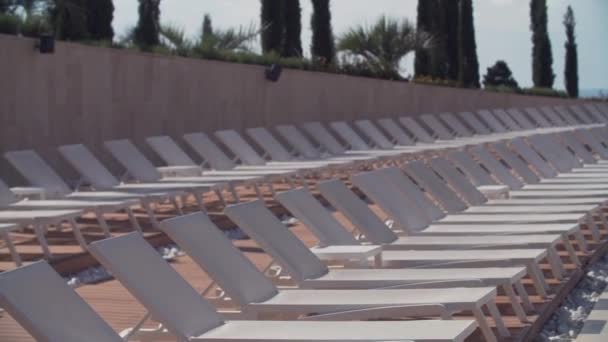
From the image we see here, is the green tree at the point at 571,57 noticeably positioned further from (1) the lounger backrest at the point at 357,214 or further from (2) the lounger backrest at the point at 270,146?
(1) the lounger backrest at the point at 357,214

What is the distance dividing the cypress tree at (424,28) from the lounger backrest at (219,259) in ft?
80.4

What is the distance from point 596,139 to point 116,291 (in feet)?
35.2

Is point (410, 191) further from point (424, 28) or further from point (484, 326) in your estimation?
point (424, 28)

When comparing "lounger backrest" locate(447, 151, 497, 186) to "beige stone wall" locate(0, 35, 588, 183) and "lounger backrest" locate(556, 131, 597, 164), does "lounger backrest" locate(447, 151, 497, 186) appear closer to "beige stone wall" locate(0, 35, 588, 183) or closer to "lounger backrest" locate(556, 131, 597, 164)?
"lounger backrest" locate(556, 131, 597, 164)

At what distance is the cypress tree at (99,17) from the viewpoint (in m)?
18.6

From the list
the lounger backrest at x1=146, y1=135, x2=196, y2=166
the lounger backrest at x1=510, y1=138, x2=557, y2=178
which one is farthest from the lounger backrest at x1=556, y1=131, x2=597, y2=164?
the lounger backrest at x1=146, y1=135, x2=196, y2=166

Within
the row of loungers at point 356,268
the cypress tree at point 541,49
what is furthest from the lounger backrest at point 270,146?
the cypress tree at point 541,49

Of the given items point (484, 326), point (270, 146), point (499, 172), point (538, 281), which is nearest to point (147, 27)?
point (270, 146)

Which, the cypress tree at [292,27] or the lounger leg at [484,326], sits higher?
the cypress tree at [292,27]

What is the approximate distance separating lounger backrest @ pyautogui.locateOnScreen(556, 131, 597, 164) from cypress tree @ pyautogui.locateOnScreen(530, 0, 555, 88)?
2190 cm

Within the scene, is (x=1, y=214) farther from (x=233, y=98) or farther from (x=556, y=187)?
(x=233, y=98)

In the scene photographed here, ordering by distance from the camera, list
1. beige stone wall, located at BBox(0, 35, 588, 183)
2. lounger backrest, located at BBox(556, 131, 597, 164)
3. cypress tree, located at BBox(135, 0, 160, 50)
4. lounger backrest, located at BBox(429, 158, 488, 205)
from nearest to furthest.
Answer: lounger backrest, located at BBox(429, 158, 488, 205), beige stone wall, located at BBox(0, 35, 588, 183), lounger backrest, located at BBox(556, 131, 597, 164), cypress tree, located at BBox(135, 0, 160, 50)

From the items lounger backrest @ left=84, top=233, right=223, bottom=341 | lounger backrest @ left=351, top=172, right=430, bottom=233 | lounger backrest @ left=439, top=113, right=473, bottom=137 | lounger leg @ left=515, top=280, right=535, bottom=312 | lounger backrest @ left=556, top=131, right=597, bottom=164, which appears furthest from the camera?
lounger backrest @ left=439, top=113, right=473, bottom=137

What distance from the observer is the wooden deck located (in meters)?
6.39
